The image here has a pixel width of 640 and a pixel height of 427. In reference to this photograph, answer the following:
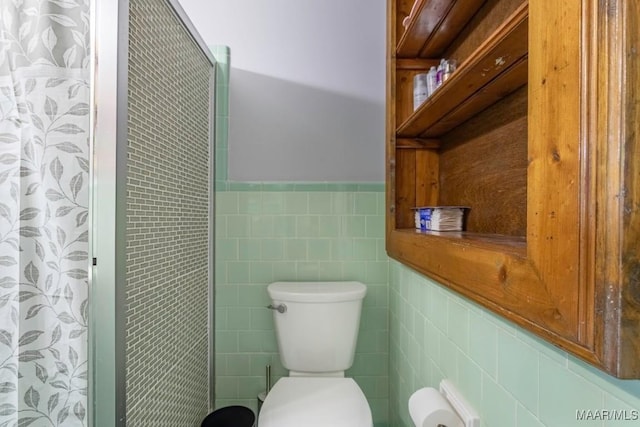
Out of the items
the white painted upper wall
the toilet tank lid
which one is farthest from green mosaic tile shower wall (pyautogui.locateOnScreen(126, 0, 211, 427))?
the toilet tank lid

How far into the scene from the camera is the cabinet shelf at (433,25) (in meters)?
0.89

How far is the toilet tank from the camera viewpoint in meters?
1.33

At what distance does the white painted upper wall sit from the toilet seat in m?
0.84

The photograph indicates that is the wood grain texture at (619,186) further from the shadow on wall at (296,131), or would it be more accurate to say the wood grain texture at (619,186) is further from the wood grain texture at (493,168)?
the shadow on wall at (296,131)

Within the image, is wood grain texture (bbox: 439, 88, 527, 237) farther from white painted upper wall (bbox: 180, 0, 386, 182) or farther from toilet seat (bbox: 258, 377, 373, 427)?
toilet seat (bbox: 258, 377, 373, 427)

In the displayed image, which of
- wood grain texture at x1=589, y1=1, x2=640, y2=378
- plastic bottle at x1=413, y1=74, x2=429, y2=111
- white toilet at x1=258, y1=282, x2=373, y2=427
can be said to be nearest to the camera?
wood grain texture at x1=589, y1=1, x2=640, y2=378

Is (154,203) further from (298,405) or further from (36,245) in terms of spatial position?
(298,405)

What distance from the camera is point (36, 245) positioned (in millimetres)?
846

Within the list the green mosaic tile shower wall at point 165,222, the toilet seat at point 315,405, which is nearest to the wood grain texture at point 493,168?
the toilet seat at point 315,405

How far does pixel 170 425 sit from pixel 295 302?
56 cm

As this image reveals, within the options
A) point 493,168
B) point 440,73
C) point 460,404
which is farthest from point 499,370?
point 440,73

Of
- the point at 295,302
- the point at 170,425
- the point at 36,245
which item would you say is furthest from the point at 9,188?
the point at 295,302

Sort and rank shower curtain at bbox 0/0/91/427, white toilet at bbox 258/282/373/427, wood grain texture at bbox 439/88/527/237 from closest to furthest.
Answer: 1. wood grain texture at bbox 439/88/527/237
2. shower curtain at bbox 0/0/91/427
3. white toilet at bbox 258/282/373/427

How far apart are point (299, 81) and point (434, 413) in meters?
1.35
